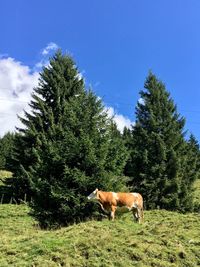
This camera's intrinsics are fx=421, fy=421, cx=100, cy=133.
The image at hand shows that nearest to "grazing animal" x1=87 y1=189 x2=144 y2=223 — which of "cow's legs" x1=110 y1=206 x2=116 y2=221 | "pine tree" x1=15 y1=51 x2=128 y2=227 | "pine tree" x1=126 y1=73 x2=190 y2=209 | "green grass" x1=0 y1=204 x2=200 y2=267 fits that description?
"cow's legs" x1=110 y1=206 x2=116 y2=221

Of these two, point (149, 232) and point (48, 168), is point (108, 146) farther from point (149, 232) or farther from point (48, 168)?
point (149, 232)

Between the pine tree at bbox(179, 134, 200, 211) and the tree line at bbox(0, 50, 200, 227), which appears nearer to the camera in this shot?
the tree line at bbox(0, 50, 200, 227)

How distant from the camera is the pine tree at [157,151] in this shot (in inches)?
1097

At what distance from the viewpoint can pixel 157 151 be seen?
1148 inches

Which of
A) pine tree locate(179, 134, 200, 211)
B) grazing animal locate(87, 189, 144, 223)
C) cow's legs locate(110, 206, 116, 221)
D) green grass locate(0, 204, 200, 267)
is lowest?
green grass locate(0, 204, 200, 267)

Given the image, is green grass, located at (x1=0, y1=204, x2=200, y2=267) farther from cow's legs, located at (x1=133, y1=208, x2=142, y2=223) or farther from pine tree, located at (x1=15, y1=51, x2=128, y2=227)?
pine tree, located at (x1=15, y1=51, x2=128, y2=227)

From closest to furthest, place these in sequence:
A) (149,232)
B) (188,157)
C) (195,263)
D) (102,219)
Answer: (195,263) → (149,232) → (102,219) → (188,157)

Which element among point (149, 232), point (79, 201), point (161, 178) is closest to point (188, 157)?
point (161, 178)

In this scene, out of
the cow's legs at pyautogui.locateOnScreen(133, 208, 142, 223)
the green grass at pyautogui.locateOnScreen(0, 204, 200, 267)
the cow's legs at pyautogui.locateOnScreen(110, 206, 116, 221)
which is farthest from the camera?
the cow's legs at pyautogui.locateOnScreen(133, 208, 142, 223)

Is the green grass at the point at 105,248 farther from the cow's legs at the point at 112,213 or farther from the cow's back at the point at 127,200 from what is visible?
the cow's back at the point at 127,200

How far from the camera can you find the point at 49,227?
54.9 ft

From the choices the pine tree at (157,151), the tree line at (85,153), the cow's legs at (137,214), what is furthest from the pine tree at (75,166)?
the pine tree at (157,151)

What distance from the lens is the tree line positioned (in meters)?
17.5

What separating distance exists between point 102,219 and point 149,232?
14.3ft
